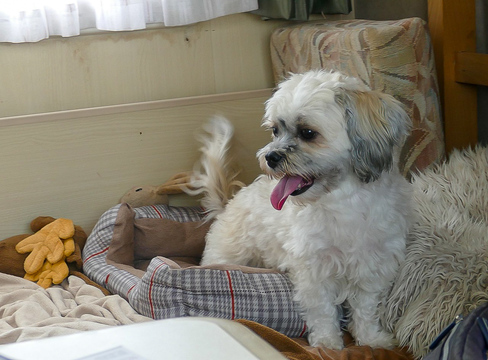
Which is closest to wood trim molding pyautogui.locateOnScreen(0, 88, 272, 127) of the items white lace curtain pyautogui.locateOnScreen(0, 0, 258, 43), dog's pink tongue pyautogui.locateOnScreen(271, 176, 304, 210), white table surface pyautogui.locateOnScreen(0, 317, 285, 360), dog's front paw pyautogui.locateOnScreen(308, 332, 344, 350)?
white lace curtain pyautogui.locateOnScreen(0, 0, 258, 43)

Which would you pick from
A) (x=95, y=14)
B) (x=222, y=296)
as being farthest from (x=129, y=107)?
(x=222, y=296)

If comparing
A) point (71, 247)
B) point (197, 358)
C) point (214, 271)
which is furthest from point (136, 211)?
point (197, 358)

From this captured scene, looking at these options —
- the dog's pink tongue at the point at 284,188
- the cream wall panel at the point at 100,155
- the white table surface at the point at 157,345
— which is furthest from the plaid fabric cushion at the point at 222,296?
the white table surface at the point at 157,345

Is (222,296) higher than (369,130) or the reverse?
the reverse

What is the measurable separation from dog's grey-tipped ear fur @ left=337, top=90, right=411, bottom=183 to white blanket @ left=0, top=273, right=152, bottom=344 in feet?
2.31

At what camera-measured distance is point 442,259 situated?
146 centimetres

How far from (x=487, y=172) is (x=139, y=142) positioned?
1206 millimetres

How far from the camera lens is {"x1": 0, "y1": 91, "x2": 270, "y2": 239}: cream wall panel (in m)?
2.15

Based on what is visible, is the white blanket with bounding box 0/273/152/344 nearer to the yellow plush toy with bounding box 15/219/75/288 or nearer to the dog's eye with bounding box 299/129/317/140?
the yellow plush toy with bounding box 15/219/75/288

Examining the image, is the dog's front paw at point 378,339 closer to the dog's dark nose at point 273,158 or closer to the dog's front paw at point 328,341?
the dog's front paw at point 328,341

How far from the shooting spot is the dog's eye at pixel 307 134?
1.36 meters

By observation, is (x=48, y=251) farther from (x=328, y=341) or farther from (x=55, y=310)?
(x=328, y=341)

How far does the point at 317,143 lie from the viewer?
1.35m

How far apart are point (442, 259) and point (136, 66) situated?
1.34 meters
